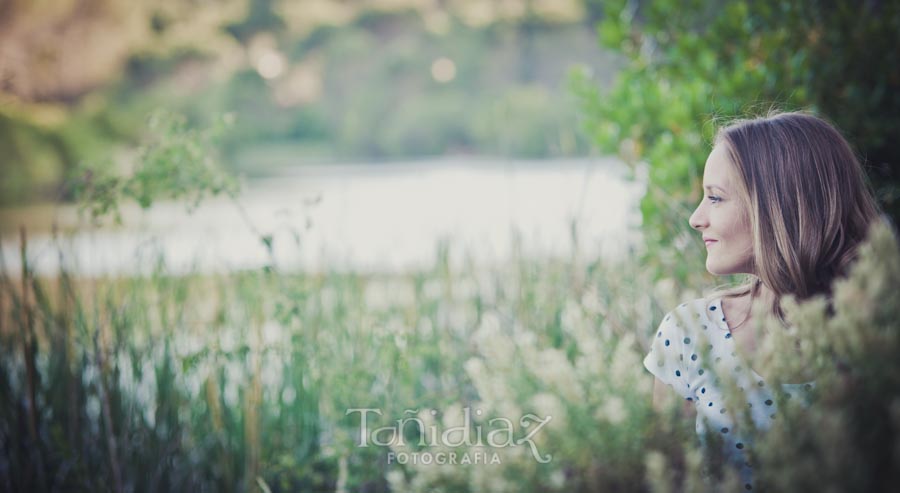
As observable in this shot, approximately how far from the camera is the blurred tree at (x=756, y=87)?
2.04 m

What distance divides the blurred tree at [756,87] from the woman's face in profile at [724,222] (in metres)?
0.63

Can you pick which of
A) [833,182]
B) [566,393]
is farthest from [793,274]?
[566,393]

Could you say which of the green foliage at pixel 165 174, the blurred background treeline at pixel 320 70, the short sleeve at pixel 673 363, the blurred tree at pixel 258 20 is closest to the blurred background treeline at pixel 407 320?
the green foliage at pixel 165 174

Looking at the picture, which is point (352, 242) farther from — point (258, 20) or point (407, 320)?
point (258, 20)

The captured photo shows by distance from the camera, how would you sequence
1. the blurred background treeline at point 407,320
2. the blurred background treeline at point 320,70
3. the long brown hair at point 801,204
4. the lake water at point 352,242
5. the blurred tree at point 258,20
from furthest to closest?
1. the blurred tree at point 258,20
2. the blurred background treeline at point 320,70
3. the lake water at point 352,242
4. the long brown hair at point 801,204
5. the blurred background treeline at point 407,320

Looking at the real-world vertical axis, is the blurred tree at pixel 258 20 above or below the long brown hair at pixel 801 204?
above

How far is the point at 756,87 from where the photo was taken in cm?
207

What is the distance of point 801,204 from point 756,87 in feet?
3.36

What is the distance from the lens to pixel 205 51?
14.6m

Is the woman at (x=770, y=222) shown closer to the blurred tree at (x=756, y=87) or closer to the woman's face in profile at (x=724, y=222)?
the woman's face in profile at (x=724, y=222)

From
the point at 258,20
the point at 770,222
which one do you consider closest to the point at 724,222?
the point at 770,222

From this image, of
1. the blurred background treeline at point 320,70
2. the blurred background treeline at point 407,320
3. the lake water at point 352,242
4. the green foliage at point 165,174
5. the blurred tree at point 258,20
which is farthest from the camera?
the blurred tree at point 258,20

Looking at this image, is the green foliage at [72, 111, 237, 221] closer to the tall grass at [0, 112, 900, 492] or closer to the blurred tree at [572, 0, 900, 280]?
the tall grass at [0, 112, 900, 492]

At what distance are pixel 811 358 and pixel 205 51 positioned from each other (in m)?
15.4
